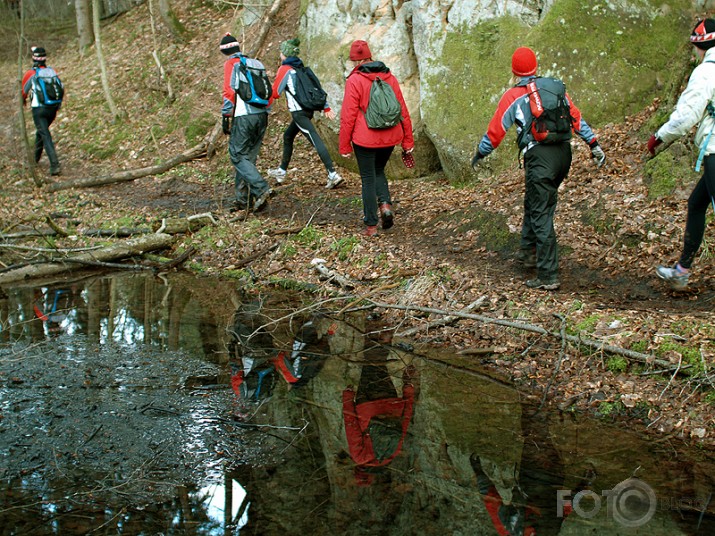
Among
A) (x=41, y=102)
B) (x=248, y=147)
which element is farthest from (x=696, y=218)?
(x=41, y=102)

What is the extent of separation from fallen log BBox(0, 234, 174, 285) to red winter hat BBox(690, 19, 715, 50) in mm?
7581

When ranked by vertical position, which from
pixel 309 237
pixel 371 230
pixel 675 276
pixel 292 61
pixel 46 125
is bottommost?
pixel 309 237

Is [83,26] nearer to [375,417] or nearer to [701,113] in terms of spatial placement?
[375,417]

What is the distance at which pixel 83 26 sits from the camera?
2112 centimetres

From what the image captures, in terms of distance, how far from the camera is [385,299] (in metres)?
7.82

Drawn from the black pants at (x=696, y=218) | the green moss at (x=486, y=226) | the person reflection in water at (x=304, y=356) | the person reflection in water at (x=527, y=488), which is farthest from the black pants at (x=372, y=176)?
the person reflection in water at (x=527, y=488)

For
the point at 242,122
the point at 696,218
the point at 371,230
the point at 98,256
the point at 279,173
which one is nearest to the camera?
the point at 696,218

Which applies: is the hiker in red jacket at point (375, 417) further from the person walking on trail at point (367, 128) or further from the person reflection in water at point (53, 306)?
the person reflection in water at point (53, 306)

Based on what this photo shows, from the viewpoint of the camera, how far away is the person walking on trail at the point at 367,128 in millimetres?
8531

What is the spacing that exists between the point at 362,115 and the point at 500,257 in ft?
8.03

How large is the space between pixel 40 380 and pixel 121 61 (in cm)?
1527

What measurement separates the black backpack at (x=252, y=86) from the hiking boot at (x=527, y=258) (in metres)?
4.86

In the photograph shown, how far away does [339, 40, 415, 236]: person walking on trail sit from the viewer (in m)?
8.53

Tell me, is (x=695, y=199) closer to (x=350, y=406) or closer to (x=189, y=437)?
(x=350, y=406)
